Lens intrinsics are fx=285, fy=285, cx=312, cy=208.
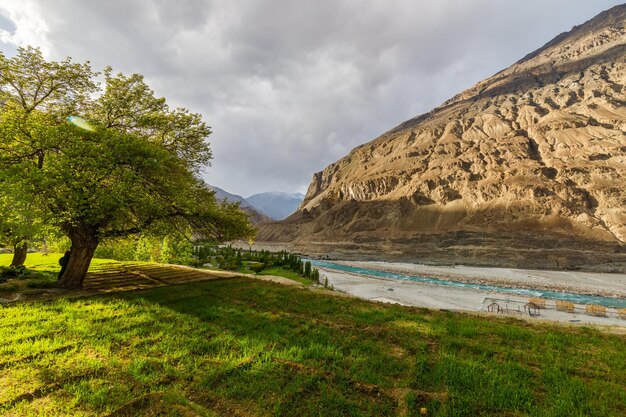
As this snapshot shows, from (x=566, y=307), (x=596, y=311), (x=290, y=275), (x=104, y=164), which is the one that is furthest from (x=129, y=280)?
(x=596, y=311)

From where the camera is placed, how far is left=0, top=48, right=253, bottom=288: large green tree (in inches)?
477

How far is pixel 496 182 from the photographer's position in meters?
137

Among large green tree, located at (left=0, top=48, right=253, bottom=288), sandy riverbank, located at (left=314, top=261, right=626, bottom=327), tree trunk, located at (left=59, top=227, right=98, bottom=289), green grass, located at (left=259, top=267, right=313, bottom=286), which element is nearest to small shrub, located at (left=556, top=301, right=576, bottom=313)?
sandy riverbank, located at (left=314, top=261, right=626, bottom=327)

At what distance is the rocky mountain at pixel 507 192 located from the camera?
100831 millimetres

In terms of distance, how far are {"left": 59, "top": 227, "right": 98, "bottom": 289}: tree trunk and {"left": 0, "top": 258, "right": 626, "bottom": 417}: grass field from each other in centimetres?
362

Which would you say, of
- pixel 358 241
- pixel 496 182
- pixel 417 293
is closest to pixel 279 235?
pixel 358 241

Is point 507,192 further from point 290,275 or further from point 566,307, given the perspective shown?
point 290,275

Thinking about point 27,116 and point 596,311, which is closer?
point 27,116

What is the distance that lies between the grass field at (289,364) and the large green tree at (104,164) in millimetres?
4278

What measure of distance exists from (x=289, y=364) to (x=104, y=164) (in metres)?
11.9

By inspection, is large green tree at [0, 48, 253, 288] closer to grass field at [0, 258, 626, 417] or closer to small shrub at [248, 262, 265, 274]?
grass field at [0, 258, 626, 417]

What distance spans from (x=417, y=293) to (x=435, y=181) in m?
129

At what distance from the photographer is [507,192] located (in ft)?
429

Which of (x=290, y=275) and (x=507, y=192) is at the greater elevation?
(x=507, y=192)
